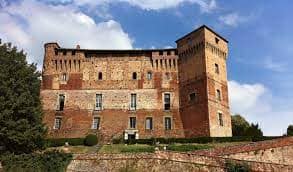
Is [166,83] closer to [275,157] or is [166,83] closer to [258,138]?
[258,138]

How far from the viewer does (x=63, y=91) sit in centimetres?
4756

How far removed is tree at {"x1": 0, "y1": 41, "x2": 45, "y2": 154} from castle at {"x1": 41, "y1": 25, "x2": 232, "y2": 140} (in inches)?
500

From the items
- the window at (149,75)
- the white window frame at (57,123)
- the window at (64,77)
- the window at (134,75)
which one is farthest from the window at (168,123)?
the window at (64,77)

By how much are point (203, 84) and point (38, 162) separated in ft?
71.1

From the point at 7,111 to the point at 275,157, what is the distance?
777 inches

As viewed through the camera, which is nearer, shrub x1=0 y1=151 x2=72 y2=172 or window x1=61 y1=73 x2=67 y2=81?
shrub x1=0 y1=151 x2=72 y2=172

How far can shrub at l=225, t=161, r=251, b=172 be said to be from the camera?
25328 mm

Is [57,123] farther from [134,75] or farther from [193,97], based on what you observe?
[193,97]

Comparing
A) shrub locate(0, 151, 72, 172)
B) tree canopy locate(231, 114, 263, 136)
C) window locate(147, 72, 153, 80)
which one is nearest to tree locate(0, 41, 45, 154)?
shrub locate(0, 151, 72, 172)

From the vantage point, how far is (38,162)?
2692 cm

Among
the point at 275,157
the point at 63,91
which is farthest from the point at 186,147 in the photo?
the point at 63,91

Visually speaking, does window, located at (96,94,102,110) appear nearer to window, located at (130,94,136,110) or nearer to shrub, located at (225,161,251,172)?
window, located at (130,94,136,110)

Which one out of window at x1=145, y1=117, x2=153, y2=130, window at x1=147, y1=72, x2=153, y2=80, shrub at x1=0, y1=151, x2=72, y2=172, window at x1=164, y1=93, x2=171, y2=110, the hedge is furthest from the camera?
window at x1=147, y1=72, x2=153, y2=80

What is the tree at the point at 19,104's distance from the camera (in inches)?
1185
